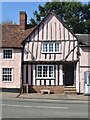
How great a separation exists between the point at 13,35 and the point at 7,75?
15.3 feet

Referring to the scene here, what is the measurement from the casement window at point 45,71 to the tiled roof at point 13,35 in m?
2.92

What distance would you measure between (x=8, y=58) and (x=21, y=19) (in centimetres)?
521

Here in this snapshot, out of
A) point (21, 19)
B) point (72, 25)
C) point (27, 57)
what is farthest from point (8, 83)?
point (72, 25)

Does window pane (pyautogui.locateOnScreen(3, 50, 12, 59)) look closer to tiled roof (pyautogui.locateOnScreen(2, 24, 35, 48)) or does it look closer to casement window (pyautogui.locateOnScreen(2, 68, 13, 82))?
tiled roof (pyautogui.locateOnScreen(2, 24, 35, 48))

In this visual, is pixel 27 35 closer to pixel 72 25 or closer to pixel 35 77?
pixel 35 77

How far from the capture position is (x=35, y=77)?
1113 inches

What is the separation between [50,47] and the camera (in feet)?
94.5

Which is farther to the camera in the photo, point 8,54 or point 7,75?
point 8,54

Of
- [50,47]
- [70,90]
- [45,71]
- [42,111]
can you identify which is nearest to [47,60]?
[45,71]

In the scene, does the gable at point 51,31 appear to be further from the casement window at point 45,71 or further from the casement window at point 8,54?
the casement window at point 45,71

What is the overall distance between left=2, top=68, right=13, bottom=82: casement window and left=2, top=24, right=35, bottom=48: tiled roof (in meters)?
2.41

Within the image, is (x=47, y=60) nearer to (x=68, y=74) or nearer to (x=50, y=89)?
(x=68, y=74)

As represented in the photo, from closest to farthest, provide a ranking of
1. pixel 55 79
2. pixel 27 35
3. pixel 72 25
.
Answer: pixel 55 79 < pixel 27 35 < pixel 72 25

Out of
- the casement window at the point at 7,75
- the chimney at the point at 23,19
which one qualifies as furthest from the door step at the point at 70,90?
the chimney at the point at 23,19
